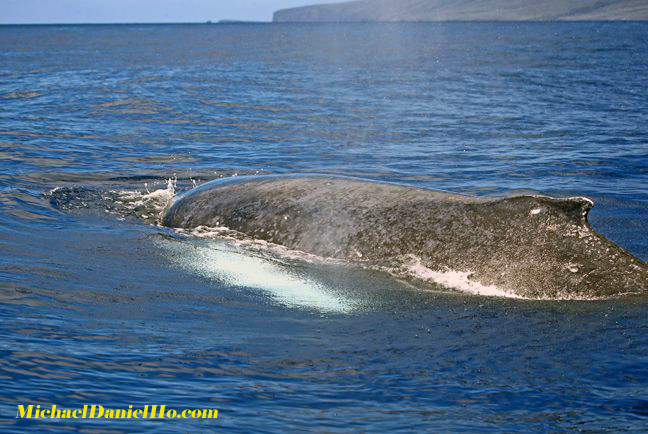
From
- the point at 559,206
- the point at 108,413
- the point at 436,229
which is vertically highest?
the point at 559,206

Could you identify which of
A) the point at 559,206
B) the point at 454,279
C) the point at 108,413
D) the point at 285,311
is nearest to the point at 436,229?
the point at 454,279

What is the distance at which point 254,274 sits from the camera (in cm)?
866

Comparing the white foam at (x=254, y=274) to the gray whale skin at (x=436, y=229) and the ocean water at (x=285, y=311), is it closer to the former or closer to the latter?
the ocean water at (x=285, y=311)

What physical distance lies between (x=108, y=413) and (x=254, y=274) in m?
3.42

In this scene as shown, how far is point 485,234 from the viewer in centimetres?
813

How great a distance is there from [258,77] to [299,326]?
31.2 meters

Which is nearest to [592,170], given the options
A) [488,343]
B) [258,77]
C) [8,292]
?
[488,343]

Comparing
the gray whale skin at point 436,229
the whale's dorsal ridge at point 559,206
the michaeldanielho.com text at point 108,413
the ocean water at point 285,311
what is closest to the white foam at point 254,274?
the ocean water at point 285,311

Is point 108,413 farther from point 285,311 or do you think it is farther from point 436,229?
point 436,229

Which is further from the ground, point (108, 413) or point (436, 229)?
point (436, 229)

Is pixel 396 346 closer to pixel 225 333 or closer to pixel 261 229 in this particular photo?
pixel 225 333

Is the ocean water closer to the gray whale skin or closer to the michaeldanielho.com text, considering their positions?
the michaeldanielho.com text

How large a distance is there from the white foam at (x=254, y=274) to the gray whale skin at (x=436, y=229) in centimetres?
37

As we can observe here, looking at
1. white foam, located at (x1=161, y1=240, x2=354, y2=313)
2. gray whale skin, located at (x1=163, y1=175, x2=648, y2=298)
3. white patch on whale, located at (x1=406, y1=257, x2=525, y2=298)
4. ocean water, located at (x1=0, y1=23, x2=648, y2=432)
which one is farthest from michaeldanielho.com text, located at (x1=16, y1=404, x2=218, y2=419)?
gray whale skin, located at (x1=163, y1=175, x2=648, y2=298)
